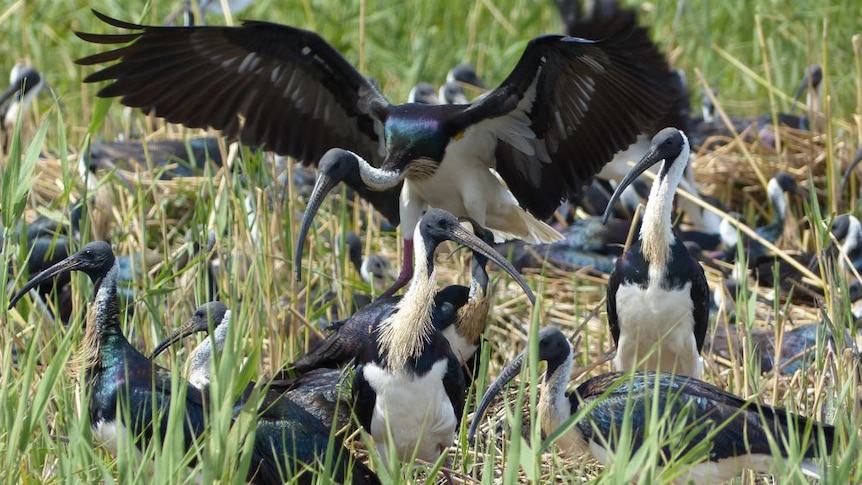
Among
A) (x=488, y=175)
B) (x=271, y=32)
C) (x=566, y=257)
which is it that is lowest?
(x=566, y=257)

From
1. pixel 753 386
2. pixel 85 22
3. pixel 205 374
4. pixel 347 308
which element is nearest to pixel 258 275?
pixel 205 374

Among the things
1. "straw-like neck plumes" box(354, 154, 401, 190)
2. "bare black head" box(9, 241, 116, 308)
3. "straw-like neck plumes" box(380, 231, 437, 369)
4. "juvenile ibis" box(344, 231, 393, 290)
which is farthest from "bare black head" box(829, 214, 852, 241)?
"bare black head" box(9, 241, 116, 308)

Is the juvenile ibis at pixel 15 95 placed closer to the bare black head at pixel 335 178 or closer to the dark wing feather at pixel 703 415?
the bare black head at pixel 335 178

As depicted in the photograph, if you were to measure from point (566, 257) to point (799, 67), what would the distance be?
295cm

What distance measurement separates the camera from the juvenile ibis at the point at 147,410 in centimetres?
375

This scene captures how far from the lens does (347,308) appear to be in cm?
545

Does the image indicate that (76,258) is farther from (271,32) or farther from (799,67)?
(799,67)

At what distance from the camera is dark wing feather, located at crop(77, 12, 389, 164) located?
203 inches

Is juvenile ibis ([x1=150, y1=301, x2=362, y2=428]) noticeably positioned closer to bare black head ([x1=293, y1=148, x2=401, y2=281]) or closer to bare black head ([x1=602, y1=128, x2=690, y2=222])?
bare black head ([x1=293, y1=148, x2=401, y2=281])

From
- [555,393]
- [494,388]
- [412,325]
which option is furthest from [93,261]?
[555,393]

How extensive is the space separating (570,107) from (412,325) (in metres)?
1.35

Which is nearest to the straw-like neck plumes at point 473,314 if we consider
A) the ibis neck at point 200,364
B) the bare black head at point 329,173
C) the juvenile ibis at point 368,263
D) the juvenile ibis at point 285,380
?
the juvenile ibis at point 285,380

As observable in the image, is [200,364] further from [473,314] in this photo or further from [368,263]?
[368,263]

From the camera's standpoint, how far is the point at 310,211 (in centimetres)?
457
